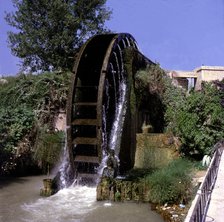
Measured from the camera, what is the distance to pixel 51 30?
13.8m

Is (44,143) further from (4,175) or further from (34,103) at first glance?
(34,103)

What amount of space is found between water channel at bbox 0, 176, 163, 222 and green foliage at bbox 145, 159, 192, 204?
307 millimetres

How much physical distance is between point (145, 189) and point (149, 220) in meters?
0.99

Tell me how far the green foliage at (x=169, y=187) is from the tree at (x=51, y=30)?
26.9 feet

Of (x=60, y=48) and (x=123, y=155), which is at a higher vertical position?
(x=60, y=48)

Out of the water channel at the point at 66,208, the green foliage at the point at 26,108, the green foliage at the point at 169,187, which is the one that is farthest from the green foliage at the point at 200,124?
the green foliage at the point at 26,108

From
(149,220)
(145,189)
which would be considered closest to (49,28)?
(145,189)

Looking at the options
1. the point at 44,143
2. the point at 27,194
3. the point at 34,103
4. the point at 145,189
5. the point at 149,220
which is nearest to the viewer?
the point at 149,220

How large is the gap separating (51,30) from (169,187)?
9.46 metres

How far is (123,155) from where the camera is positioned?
912 cm

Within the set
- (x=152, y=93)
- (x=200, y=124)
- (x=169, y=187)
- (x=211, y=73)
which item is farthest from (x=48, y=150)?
(x=211, y=73)

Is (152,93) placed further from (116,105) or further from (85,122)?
(85,122)

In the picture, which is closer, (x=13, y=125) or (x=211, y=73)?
(x=13, y=125)

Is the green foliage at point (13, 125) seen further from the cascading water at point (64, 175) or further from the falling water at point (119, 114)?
the falling water at point (119, 114)
